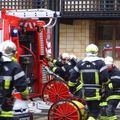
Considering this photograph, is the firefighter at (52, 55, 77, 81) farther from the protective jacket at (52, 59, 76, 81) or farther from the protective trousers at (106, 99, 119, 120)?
the protective trousers at (106, 99, 119, 120)

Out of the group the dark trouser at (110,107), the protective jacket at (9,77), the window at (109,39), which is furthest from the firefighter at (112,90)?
the window at (109,39)

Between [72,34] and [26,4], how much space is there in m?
1.93

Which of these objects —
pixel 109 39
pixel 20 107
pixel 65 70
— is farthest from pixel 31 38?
pixel 109 39

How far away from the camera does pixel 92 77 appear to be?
10453 mm

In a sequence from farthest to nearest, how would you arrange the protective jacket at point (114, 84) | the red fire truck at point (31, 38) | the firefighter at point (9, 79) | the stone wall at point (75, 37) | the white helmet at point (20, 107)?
the stone wall at point (75, 37), the red fire truck at point (31, 38), the protective jacket at point (114, 84), the white helmet at point (20, 107), the firefighter at point (9, 79)

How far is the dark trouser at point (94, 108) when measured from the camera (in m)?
10.6

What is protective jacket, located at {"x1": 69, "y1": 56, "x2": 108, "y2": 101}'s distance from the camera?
1045cm

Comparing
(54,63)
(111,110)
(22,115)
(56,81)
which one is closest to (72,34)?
(54,63)

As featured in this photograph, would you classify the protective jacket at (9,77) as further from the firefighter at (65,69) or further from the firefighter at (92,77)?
the firefighter at (65,69)

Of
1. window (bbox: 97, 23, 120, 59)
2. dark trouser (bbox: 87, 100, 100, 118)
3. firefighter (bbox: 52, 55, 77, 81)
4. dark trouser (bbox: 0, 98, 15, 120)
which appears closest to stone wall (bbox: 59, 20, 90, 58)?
window (bbox: 97, 23, 120, 59)

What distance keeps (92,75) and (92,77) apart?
0.12ft

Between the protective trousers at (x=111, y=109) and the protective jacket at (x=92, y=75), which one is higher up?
the protective jacket at (x=92, y=75)

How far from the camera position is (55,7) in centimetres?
2033

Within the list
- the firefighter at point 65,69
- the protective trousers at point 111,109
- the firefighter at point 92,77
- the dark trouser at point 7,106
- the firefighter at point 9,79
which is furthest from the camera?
the firefighter at point 65,69
